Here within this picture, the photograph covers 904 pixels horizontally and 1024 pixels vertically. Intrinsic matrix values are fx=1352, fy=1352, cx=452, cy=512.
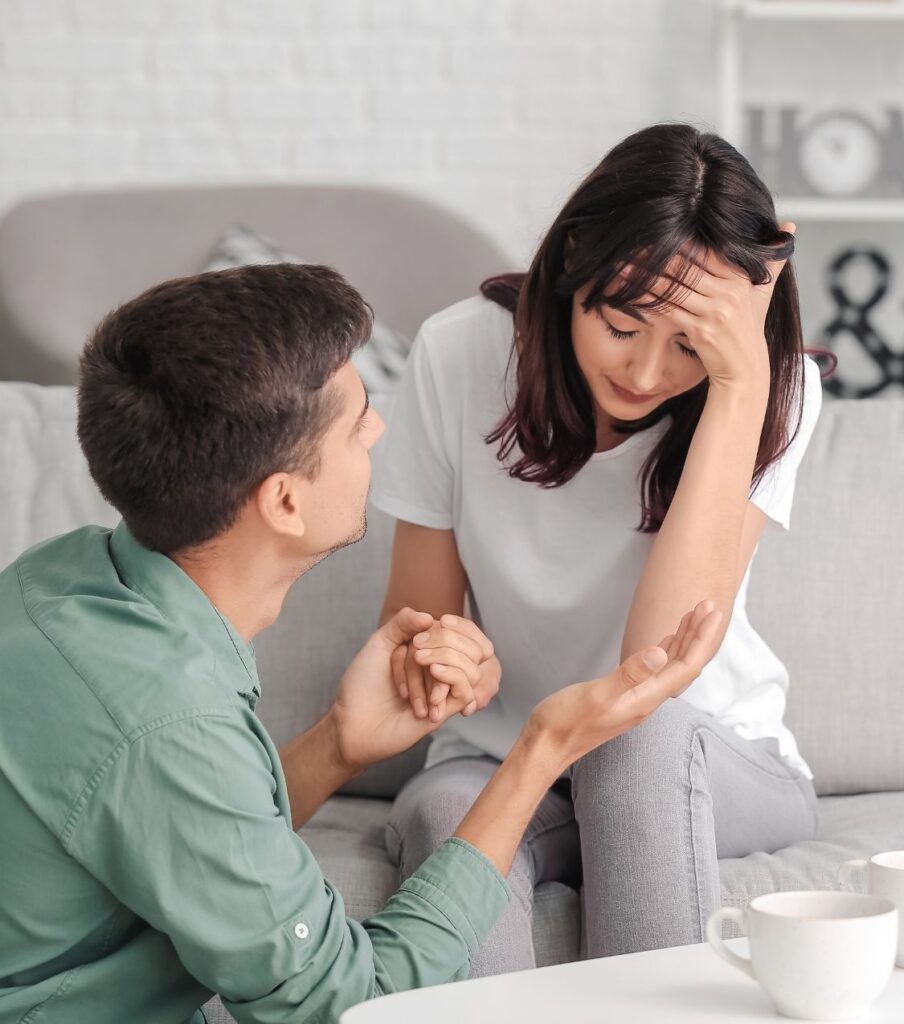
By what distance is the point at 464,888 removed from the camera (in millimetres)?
992

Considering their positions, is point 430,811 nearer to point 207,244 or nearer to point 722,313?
point 722,313

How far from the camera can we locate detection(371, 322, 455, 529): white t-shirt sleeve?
150 cm

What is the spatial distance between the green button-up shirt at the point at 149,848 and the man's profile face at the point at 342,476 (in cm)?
13

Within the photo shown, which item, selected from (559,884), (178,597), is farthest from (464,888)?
(559,884)

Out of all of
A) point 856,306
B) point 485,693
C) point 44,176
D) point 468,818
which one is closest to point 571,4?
point 856,306

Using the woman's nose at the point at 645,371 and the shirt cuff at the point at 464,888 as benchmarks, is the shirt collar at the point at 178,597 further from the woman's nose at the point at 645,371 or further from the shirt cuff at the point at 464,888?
the woman's nose at the point at 645,371

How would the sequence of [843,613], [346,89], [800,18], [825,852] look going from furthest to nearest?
[346,89]
[800,18]
[843,613]
[825,852]

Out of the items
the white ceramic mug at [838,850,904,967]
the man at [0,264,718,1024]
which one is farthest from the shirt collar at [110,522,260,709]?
the white ceramic mug at [838,850,904,967]

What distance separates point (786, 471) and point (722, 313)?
0.25 m

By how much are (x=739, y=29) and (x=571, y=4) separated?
17.2 inches

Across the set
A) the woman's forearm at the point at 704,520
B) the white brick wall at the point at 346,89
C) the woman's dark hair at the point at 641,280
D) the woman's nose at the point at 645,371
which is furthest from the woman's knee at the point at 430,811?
the white brick wall at the point at 346,89

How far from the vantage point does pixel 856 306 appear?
3.55 m

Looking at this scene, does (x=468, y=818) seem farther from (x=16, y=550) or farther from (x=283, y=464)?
(x=16, y=550)

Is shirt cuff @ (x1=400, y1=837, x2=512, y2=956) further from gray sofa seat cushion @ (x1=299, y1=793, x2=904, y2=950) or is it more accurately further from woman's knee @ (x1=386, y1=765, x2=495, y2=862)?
gray sofa seat cushion @ (x1=299, y1=793, x2=904, y2=950)
